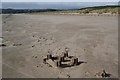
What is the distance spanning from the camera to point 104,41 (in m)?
16.6

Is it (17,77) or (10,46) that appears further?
(10,46)

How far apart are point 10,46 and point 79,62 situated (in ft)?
23.5

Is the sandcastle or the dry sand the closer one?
the dry sand

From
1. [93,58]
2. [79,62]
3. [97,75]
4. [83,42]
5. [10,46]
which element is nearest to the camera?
[97,75]

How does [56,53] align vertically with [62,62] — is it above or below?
above

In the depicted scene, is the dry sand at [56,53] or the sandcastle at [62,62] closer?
the dry sand at [56,53]

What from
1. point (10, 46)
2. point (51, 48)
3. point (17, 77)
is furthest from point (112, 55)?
point (10, 46)

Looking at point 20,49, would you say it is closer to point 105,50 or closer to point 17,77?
point 17,77

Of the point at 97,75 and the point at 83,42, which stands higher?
the point at 83,42

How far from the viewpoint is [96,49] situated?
553 inches

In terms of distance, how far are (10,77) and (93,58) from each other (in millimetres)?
5957

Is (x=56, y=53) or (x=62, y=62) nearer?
(x=62, y=62)

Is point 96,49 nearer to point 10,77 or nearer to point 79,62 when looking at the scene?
point 79,62

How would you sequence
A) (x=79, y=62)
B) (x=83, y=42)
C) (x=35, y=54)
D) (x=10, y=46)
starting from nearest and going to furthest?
1. (x=79, y=62)
2. (x=35, y=54)
3. (x=10, y=46)
4. (x=83, y=42)
